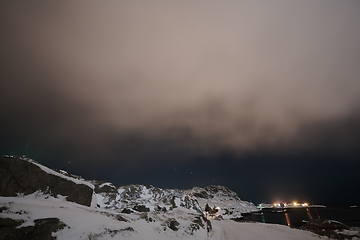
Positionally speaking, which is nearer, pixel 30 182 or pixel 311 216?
pixel 30 182

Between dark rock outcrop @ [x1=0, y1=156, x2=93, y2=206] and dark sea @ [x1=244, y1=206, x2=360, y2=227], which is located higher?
dark rock outcrop @ [x1=0, y1=156, x2=93, y2=206]

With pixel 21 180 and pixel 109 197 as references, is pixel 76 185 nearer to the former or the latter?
pixel 21 180

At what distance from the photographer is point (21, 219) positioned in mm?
10453

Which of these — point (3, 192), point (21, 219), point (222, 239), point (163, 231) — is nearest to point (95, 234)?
point (21, 219)

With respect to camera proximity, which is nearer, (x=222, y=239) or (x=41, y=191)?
(x=41, y=191)

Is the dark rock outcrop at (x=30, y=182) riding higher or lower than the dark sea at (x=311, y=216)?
higher

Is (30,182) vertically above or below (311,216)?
above

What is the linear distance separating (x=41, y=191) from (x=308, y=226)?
4309 centimetres

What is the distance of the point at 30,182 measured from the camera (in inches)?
669

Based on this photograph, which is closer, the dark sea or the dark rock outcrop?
the dark rock outcrop

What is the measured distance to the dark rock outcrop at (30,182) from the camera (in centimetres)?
1526

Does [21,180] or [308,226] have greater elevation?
[21,180]

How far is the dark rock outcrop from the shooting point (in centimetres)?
1526

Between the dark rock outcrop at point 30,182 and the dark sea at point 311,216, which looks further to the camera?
the dark sea at point 311,216
